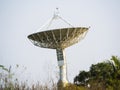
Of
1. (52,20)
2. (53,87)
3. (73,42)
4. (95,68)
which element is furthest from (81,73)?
(53,87)

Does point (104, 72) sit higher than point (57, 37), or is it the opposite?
point (57, 37)

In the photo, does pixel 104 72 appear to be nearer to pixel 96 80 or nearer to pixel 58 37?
pixel 58 37

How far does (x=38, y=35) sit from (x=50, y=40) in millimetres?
1653

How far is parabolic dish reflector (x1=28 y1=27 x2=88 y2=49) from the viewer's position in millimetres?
34125

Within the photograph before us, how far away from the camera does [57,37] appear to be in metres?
35.2

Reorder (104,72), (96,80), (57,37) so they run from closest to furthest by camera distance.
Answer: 1. (96,80)
2. (57,37)
3. (104,72)

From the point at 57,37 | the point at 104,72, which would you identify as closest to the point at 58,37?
the point at 57,37

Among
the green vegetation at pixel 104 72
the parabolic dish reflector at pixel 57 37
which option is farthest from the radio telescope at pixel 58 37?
the green vegetation at pixel 104 72

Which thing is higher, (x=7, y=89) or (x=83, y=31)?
(x=83, y=31)

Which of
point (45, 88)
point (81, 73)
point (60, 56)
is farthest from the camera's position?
point (81, 73)

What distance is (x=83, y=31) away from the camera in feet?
115

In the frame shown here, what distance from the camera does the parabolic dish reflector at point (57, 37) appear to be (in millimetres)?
34125

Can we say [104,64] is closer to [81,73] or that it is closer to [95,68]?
[95,68]

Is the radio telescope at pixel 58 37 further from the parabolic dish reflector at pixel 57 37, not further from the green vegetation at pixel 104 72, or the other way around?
the green vegetation at pixel 104 72
